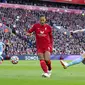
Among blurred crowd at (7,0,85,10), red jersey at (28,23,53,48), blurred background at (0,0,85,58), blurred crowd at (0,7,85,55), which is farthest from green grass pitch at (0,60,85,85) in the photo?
blurred crowd at (7,0,85,10)

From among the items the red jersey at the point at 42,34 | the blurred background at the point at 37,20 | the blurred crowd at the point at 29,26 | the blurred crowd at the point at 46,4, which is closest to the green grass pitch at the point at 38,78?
the red jersey at the point at 42,34

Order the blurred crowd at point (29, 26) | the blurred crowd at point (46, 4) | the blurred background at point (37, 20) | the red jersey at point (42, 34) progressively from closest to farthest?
the red jersey at point (42, 34) → the blurred crowd at point (29, 26) → the blurred background at point (37, 20) → the blurred crowd at point (46, 4)

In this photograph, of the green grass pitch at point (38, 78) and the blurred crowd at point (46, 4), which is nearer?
the green grass pitch at point (38, 78)

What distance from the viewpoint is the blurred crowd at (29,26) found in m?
44.3

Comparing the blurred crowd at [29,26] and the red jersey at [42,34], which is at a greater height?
the red jersey at [42,34]

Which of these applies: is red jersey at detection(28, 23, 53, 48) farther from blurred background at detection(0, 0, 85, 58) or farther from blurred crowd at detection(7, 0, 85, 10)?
blurred crowd at detection(7, 0, 85, 10)

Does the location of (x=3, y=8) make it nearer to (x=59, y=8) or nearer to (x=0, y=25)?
(x=0, y=25)

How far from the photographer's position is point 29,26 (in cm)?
5088

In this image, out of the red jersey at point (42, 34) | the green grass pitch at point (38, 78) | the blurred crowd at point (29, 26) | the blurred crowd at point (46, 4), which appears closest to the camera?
the green grass pitch at point (38, 78)

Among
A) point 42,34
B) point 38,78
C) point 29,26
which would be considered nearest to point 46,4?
point 29,26

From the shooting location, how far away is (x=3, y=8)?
51625 mm

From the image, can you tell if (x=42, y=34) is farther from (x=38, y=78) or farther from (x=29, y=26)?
(x=29, y=26)

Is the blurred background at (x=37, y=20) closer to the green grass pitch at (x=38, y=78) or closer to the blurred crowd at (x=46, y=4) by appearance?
the blurred crowd at (x=46, y=4)

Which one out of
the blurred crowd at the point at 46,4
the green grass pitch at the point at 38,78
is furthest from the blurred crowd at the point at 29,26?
the green grass pitch at the point at 38,78
